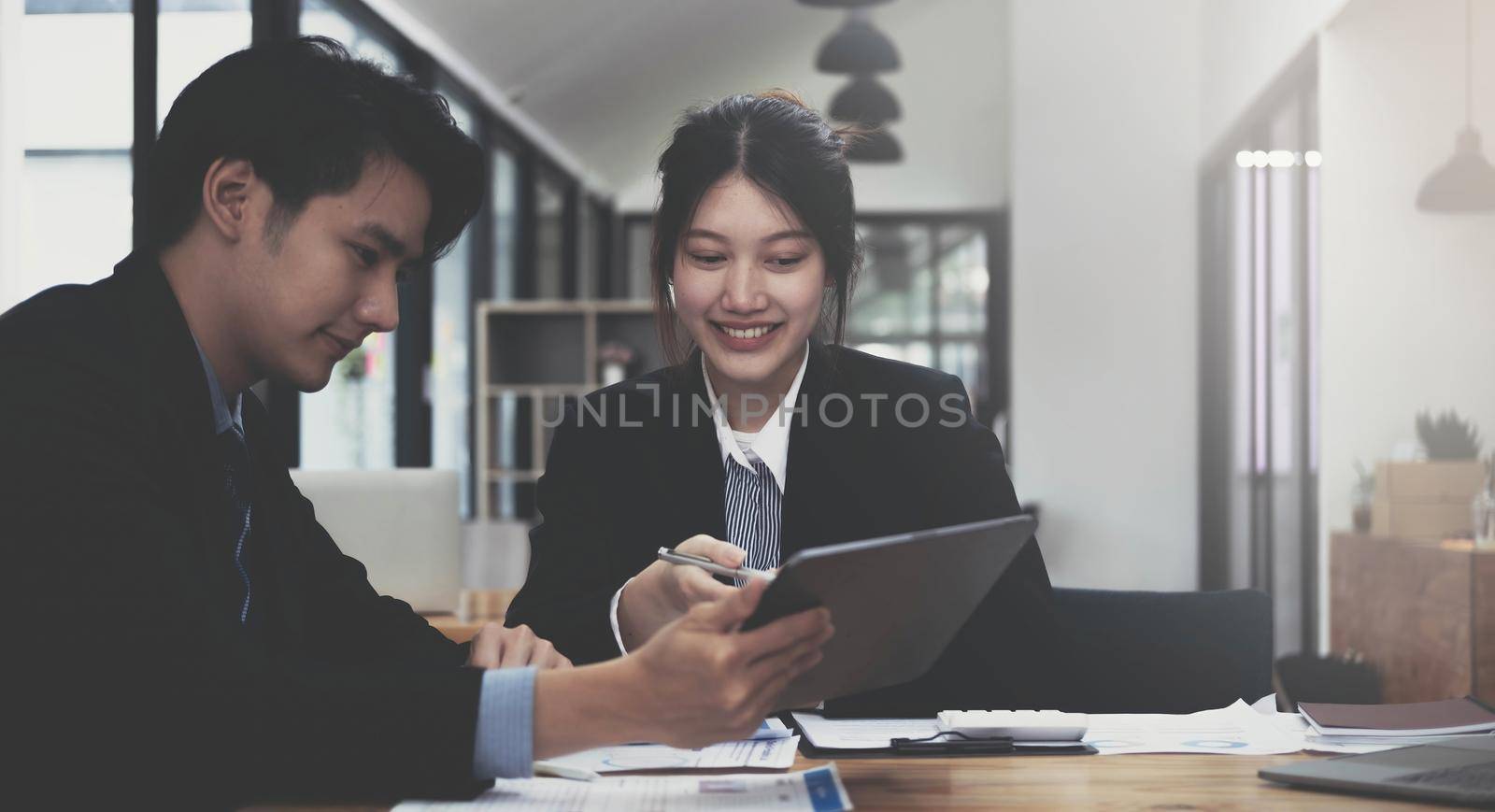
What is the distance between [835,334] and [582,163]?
8145 mm

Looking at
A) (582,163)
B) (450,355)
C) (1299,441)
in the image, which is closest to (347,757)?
(1299,441)

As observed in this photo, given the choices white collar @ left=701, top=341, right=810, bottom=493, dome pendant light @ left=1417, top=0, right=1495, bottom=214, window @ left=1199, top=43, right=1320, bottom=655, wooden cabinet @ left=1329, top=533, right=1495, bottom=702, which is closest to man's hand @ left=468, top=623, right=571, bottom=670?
white collar @ left=701, top=341, right=810, bottom=493

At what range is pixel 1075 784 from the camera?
113 cm

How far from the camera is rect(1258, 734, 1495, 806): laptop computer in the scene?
1.06 m

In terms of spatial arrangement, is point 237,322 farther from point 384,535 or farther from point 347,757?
point 384,535

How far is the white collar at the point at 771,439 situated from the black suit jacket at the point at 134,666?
789 mm

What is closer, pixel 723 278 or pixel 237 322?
pixel 237 322

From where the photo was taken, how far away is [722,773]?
1155 mm

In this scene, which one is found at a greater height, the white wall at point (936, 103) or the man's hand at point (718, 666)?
the white wall at point (936, 103)

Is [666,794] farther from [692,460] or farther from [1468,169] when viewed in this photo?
[1468,169]

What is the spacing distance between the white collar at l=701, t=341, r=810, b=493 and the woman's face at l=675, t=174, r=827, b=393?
7 cm

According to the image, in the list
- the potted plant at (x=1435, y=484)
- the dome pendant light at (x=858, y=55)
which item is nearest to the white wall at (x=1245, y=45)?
the potted plant at (x=1435, y=484)

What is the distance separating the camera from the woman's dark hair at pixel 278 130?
1.26m

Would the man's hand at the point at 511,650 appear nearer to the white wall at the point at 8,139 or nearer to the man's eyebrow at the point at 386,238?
the man's eyebrow at the point at 386,238
